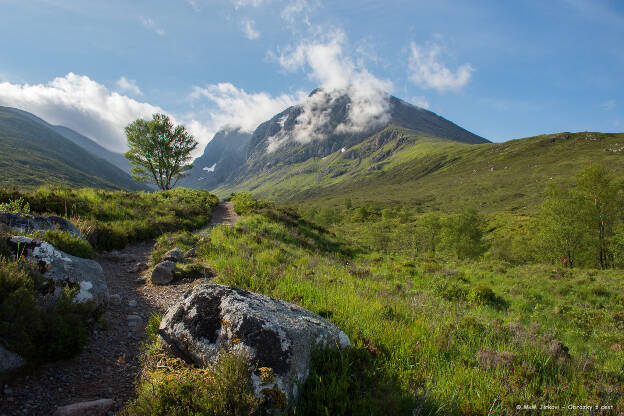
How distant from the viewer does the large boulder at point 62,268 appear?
179 inches

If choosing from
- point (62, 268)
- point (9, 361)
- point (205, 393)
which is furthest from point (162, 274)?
point (205, 393)

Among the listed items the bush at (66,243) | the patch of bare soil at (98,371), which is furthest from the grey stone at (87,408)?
the bush at (66,243)

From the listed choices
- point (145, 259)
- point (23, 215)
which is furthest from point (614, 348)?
point (23, 215)

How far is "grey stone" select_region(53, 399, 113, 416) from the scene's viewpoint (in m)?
2.82

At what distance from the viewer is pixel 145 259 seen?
31.6ft

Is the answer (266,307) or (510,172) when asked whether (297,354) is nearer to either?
(266,307)

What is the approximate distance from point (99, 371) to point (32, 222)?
6321 mm

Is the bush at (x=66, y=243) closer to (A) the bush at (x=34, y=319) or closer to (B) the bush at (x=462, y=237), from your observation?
(A) the bush at (x=34, y=319)

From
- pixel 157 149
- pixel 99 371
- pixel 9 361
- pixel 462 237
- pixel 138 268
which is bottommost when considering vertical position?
pixel 462 237

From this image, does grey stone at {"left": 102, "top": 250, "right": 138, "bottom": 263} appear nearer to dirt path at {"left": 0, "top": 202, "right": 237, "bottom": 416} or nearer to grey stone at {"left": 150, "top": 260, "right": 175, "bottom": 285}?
grey stone at {"left": 150, "top": 260, "right": 175, "bottom": 285}

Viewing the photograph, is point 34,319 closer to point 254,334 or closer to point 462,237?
point 254,334

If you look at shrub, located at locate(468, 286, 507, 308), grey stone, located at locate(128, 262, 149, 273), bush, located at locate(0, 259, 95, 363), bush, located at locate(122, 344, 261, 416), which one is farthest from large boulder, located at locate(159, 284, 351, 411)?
shrub, located at locate(468, 286, 507, 308)

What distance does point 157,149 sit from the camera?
119 feet

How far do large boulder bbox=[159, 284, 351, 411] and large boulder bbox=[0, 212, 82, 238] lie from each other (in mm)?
6300
